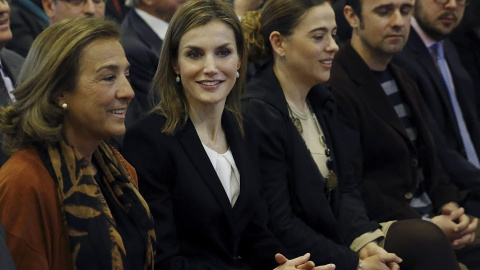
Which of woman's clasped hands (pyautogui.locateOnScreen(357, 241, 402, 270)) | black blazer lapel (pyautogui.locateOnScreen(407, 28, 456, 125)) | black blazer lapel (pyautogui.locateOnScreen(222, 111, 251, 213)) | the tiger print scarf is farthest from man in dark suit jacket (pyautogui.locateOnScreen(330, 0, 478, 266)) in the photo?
the tiger print scarf

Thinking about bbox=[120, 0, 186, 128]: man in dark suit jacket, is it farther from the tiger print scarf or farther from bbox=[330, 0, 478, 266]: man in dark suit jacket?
the tiger print scarf

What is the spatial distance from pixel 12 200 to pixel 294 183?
1.32 meters

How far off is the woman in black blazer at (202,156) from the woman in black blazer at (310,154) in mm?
183

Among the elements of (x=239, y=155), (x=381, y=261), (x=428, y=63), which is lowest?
(x=381, y=261)

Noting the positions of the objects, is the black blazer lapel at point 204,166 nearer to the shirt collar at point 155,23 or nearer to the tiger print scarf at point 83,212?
the tiger print scarf at point 83,212

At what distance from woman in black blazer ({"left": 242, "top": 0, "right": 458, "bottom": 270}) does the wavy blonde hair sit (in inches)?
36.4

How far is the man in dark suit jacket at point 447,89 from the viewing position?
14.4ft

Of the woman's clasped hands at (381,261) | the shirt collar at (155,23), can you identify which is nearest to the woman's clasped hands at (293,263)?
the woman's clasped hands at (381,261)

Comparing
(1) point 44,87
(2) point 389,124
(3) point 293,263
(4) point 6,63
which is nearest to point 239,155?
(3) point 293,263

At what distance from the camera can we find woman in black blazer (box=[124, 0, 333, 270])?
2.92 meters

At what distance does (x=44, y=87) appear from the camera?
8.25 ft

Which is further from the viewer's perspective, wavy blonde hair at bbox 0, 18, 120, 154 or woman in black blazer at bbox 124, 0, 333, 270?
woman in black blazer at bbox 124, 0, 333, 270

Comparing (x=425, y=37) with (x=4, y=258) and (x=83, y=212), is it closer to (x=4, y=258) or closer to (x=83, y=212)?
(x=83, y=212)

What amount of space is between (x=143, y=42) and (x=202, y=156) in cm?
151
